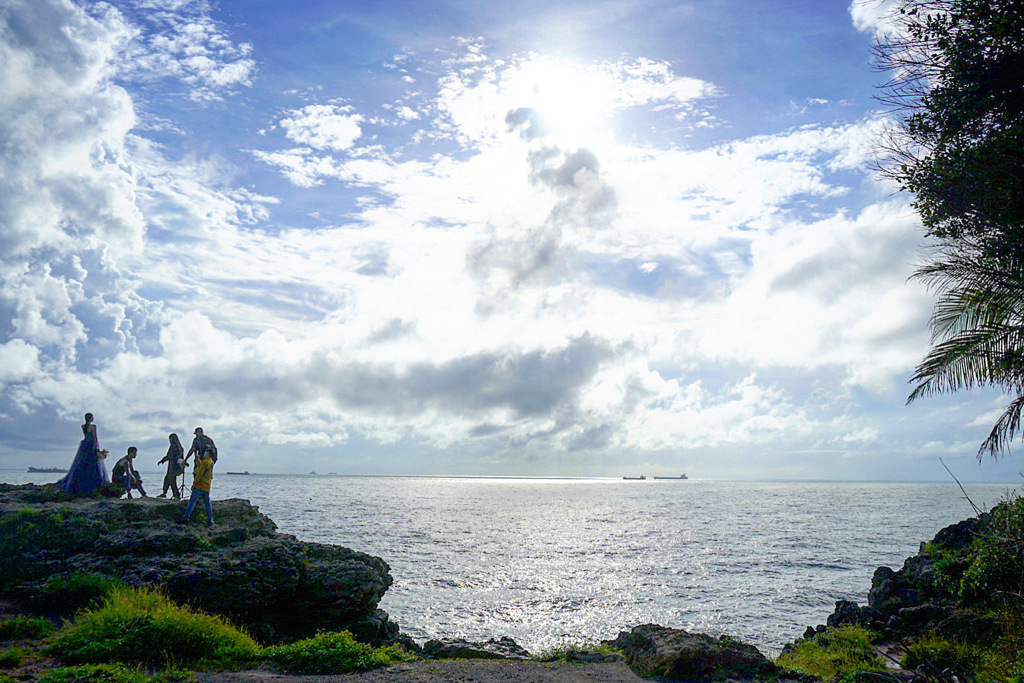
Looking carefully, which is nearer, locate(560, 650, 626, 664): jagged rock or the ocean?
locate(560, 650, 626, 664): jagged rock

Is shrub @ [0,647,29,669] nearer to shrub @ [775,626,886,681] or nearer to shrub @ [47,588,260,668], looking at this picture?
shrub @ [47,588,260,668]

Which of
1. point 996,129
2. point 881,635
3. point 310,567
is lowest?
point 881,635

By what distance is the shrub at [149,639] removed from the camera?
934 centimetres

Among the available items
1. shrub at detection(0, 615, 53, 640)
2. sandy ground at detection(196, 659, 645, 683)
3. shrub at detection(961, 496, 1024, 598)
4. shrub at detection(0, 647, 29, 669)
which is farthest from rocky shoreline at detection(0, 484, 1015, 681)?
shrub at detection(0, 647, 29, 669)

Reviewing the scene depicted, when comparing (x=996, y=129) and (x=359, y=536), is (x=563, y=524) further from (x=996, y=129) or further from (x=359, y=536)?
(x=996, y=129)

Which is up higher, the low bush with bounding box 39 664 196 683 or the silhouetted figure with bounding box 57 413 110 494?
the silhouetted figure with bounding box 57 413 110 494

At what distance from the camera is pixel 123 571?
519 inches

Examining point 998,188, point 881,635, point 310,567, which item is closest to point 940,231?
point 998,188

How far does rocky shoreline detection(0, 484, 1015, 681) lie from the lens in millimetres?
11688

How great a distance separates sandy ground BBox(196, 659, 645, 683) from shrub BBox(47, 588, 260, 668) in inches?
37.0

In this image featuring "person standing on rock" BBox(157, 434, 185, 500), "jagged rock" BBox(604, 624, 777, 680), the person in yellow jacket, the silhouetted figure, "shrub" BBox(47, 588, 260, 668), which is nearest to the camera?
"shrub" BBox(47, 588, 260, 668)

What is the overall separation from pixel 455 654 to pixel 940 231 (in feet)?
49.7

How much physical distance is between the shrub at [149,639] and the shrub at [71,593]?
1.40 m

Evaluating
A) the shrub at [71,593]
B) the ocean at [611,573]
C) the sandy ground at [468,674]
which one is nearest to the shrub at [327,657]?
the sandy ground at [468,674]
